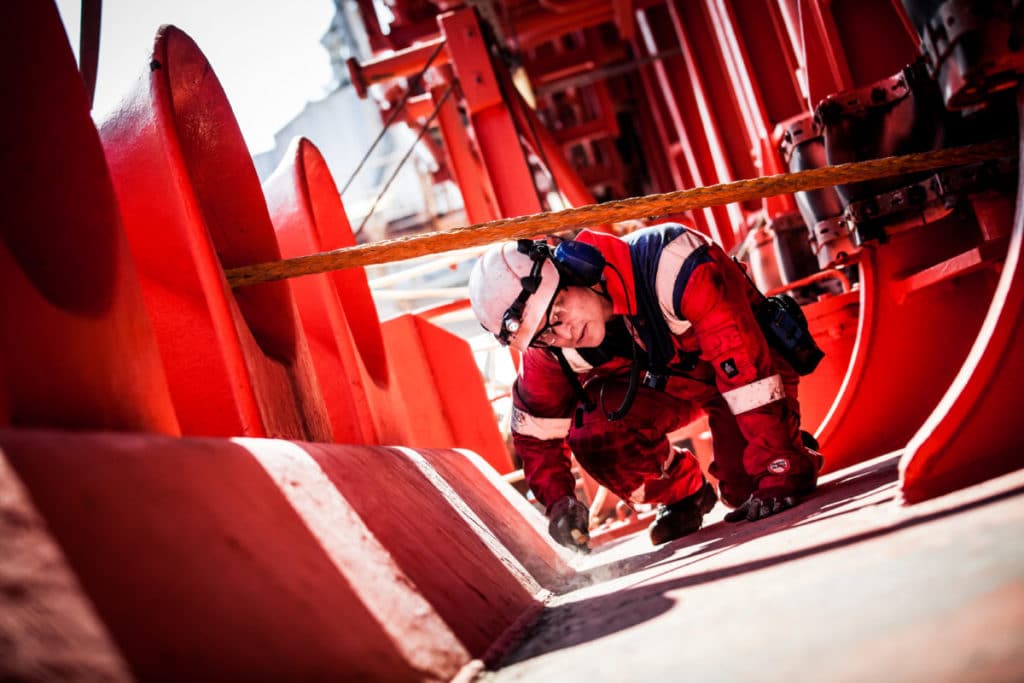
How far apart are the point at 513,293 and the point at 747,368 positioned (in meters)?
0.79

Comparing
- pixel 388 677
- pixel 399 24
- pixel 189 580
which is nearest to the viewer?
pixel 189 580

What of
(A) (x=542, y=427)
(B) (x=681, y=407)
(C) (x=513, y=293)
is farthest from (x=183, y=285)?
(B) (x=681, y=407)

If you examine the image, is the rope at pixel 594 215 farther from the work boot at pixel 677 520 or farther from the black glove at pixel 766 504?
the work boot at pixel 677 520

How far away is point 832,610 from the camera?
893 mm

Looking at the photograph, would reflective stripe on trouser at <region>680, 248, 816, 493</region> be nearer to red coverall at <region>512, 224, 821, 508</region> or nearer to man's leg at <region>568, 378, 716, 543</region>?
red coverall at <region>512, 224, 821, 508</region>

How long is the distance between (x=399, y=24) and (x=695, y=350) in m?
6.35

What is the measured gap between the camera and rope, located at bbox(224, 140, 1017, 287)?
2.15 meters

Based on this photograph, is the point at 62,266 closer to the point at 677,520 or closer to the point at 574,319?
the point at 574,319

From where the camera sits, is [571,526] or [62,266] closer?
[62,266]

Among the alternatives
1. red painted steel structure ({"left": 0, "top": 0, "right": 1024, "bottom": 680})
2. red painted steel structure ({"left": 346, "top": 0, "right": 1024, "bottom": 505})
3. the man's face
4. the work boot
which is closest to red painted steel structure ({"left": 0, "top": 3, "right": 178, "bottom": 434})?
red painted steel structure ({"left": 0, "top": 0, "right": 1024, "bottom": 680})

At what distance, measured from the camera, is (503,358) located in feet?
44.5

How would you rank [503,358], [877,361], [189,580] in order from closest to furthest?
[189,580] < [877,361] < [503,358]

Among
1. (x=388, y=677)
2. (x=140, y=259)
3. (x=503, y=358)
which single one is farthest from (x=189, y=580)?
(x=503, y=358)

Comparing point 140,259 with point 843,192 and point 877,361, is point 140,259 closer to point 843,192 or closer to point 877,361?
point 843,192
